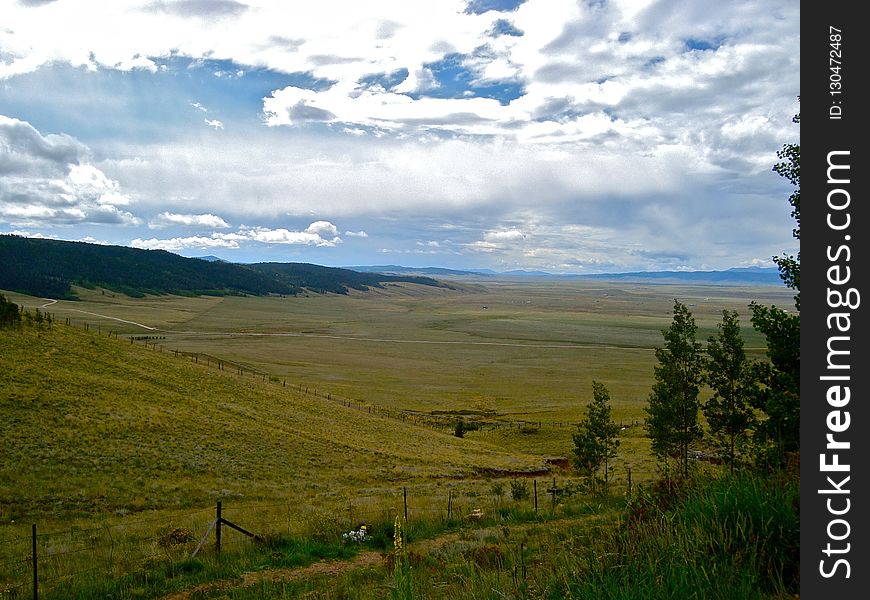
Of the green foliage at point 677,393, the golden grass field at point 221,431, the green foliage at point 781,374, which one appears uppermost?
the green foliage at point 781,374

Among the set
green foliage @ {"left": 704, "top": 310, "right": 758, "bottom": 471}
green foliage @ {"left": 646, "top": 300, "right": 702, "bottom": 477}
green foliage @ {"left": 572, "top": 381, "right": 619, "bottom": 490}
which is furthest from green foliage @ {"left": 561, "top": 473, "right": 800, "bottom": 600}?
green foliage @ {"left": 646, "top": 300, "right": 702, "bottom": 477}

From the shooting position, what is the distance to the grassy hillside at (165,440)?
25047 mm

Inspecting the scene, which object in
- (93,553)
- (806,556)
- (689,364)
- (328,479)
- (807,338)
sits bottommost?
(328,479)

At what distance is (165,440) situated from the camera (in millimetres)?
33125

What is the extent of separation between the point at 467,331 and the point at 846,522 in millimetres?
187111

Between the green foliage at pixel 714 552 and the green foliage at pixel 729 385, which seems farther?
the green foliage at pixel 729 385

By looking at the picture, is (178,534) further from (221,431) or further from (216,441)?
(221,431)

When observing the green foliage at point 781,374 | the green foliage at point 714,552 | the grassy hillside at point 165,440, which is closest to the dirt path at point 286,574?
the green foliage at point 714,552

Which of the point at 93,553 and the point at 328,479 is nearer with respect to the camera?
the point at 93,553

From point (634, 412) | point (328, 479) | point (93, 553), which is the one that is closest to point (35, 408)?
point (328, 479)

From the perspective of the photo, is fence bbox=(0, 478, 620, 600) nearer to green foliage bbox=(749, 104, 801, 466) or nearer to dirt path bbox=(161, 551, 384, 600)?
dirt path bbox=(161, 551, 384, 600)

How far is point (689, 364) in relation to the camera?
110 ft

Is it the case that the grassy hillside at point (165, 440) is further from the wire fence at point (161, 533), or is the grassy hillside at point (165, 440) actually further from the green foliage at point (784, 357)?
the green foliage at point (784, 357)

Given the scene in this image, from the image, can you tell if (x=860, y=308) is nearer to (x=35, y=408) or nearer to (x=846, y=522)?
(x=846, y=522)
